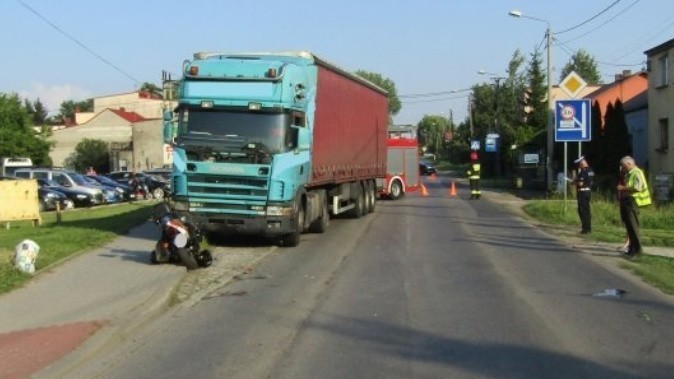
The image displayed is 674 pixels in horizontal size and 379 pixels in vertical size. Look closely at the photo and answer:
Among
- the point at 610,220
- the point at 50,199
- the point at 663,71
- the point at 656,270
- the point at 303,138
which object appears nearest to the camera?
the point at 656,270

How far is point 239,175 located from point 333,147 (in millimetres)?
4409

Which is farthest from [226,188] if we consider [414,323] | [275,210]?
[414,323]

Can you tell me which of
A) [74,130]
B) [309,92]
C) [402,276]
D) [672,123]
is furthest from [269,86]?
[74,130]

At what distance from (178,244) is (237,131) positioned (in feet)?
11.7

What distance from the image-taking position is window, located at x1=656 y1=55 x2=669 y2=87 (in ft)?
105

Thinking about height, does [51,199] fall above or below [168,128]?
below

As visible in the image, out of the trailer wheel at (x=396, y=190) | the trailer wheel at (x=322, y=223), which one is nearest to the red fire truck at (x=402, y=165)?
the trailer wheel at (x=396, y=190)

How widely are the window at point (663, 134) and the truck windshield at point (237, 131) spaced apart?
21903 millimetres

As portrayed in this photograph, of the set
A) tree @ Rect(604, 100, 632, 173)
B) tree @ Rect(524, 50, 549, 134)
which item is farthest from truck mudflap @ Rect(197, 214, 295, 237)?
tree @ Rect(524, 50, 549, 134)

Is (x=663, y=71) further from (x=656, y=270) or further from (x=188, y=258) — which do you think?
(x=188, y=258)

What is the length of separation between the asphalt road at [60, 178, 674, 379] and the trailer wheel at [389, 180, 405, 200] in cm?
1922

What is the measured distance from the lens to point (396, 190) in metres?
34.5

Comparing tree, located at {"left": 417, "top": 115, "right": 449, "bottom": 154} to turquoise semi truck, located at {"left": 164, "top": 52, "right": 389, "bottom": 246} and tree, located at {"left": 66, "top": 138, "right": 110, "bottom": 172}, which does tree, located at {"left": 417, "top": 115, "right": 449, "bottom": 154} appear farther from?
turquoise semi truck, located at {"left": 164, "top": 52, "right": 389, "bottom": 246}

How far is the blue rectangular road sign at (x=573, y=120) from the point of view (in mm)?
21578
